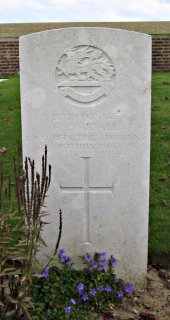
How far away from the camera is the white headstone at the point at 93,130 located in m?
3.05

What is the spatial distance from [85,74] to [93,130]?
0.36 metres

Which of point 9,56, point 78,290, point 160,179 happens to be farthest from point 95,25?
point 78,290

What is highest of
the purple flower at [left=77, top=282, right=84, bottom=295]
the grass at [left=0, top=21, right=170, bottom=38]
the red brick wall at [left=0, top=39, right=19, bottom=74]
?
the grass at [left=0, top=21, right=170, bottom=38]

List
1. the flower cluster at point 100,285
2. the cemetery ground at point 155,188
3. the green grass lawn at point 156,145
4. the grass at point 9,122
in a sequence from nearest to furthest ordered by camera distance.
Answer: the flower cluster at point 100,285
the cemetery ground at point 155,188
the green grass lawn at point 156,145
the grass at point 9,122

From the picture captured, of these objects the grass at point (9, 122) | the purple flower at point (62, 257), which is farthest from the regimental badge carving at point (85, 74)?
the grass at point (9, 122)

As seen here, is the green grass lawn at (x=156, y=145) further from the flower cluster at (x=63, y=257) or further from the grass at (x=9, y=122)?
the flower cluster at (x=63, y=257)

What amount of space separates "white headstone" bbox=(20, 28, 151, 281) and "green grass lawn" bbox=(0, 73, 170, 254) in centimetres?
66

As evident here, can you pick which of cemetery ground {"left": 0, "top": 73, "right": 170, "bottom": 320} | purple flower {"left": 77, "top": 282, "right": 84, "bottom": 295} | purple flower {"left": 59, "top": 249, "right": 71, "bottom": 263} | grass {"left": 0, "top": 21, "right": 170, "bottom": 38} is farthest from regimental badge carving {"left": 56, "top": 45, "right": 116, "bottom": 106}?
grass {"left": 0, "top": 21, "right": 170, "bottom": 38}

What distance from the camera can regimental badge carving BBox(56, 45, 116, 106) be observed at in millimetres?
3068

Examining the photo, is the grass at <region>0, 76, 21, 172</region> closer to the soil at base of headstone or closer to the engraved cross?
the engraved cross

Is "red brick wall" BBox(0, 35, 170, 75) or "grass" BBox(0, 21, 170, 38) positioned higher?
"grass" BBox(0, 21, 170, 38)

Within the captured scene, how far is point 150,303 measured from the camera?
332cm

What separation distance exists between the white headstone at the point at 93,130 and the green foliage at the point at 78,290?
0.39 ft

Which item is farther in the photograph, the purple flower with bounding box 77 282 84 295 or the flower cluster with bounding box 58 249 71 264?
the flower cluster with bounding box 58 249 71 264
